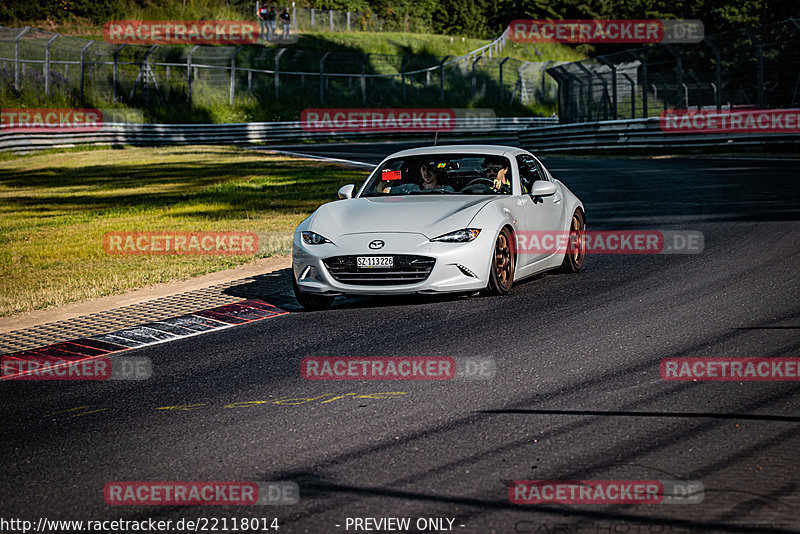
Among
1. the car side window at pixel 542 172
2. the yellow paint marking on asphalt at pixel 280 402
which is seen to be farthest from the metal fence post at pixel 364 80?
the yellow paint marking on asphalt at pixel 280 402

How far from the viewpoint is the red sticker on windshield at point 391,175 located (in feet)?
35.5

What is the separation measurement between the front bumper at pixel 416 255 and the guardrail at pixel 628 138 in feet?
63.0

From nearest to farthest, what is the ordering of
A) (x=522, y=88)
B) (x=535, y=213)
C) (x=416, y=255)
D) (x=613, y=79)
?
(x=416, y=255) → (x=535, y=213) → (x=613, y=79) → (x=522, y=88)

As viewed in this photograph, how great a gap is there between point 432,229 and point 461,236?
273 millimetres

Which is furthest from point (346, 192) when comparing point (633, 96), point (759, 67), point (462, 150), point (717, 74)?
point (633, 96)

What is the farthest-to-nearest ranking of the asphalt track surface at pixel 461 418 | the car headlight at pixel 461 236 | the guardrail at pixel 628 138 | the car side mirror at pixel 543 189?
1. the guardrail at pixel 628 138
2. the car side mirror at pixel 543 189
3. the car headlight at pixel 461 236
4. the asphalt track surface at pixel 461 418

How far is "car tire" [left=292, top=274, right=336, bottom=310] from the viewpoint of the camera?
962 cm

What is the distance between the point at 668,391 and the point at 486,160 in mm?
4983

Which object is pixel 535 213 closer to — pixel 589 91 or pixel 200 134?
pixel 589 91

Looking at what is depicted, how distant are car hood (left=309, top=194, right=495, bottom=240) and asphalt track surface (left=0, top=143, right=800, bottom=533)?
749mm

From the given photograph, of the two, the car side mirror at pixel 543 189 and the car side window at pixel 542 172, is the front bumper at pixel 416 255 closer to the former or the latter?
the car side mirror at pixel 543 189

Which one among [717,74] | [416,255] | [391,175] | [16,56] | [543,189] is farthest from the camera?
[16,56]

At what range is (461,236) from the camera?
9.26 meters

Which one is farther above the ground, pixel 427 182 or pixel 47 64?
pixel 47 64
